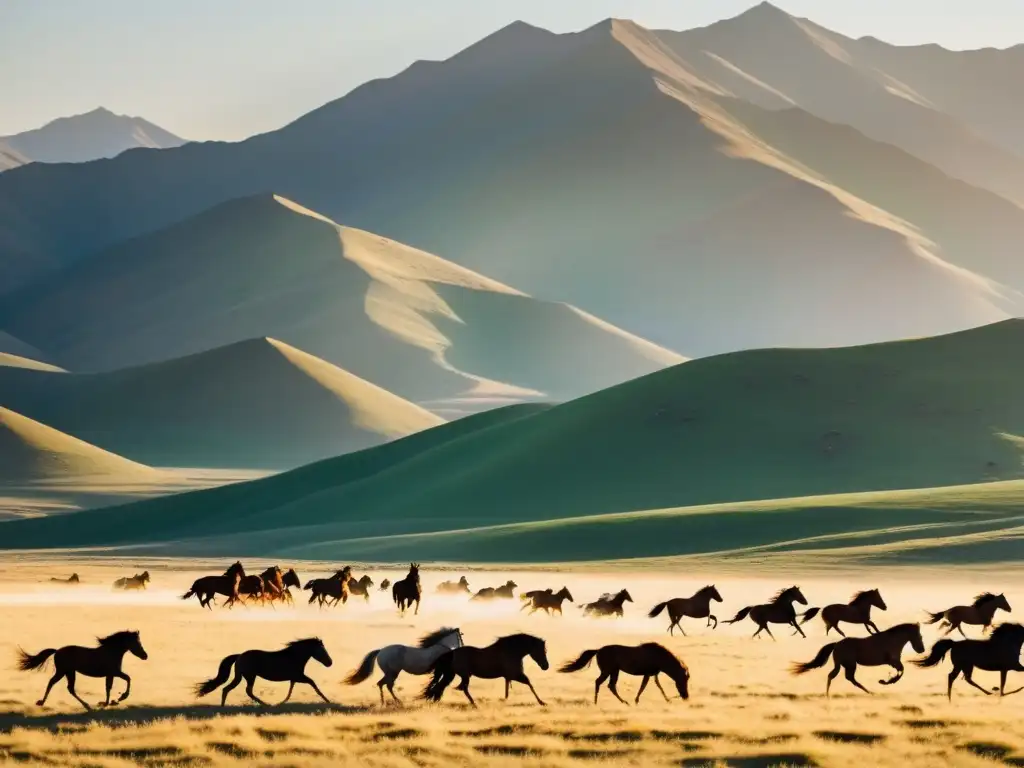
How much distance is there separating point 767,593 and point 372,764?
129 ft

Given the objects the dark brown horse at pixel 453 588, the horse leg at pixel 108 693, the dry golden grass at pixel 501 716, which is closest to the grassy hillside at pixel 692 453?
the dark brown horse at pixel 453 588

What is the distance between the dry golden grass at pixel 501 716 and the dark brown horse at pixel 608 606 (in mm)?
779

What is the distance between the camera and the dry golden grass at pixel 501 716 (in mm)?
23125

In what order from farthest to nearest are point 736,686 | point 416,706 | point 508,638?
point 736,686 → point 416,706 → point 508,638

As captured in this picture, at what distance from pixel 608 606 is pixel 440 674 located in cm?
2008

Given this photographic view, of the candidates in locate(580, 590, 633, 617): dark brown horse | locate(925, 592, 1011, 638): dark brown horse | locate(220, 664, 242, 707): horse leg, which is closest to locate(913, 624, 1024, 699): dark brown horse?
locate(925, 592, 1011, 638): dark brown horse

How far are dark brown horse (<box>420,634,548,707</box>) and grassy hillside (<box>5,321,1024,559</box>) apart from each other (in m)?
90.6

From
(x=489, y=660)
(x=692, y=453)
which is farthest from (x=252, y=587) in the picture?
(x=692, y=453)

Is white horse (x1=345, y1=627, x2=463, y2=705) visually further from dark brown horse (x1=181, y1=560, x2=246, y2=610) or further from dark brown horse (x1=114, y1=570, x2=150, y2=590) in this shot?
dark brown horse (x1=114, y1=570, x2=150, y2=590)

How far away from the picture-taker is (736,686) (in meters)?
31.5

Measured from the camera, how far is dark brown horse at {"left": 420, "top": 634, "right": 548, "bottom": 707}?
86.0 feet

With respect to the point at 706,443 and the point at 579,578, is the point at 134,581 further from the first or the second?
the point at 706,443

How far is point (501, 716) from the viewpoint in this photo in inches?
1051

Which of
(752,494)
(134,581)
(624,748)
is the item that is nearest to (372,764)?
(624,748)
